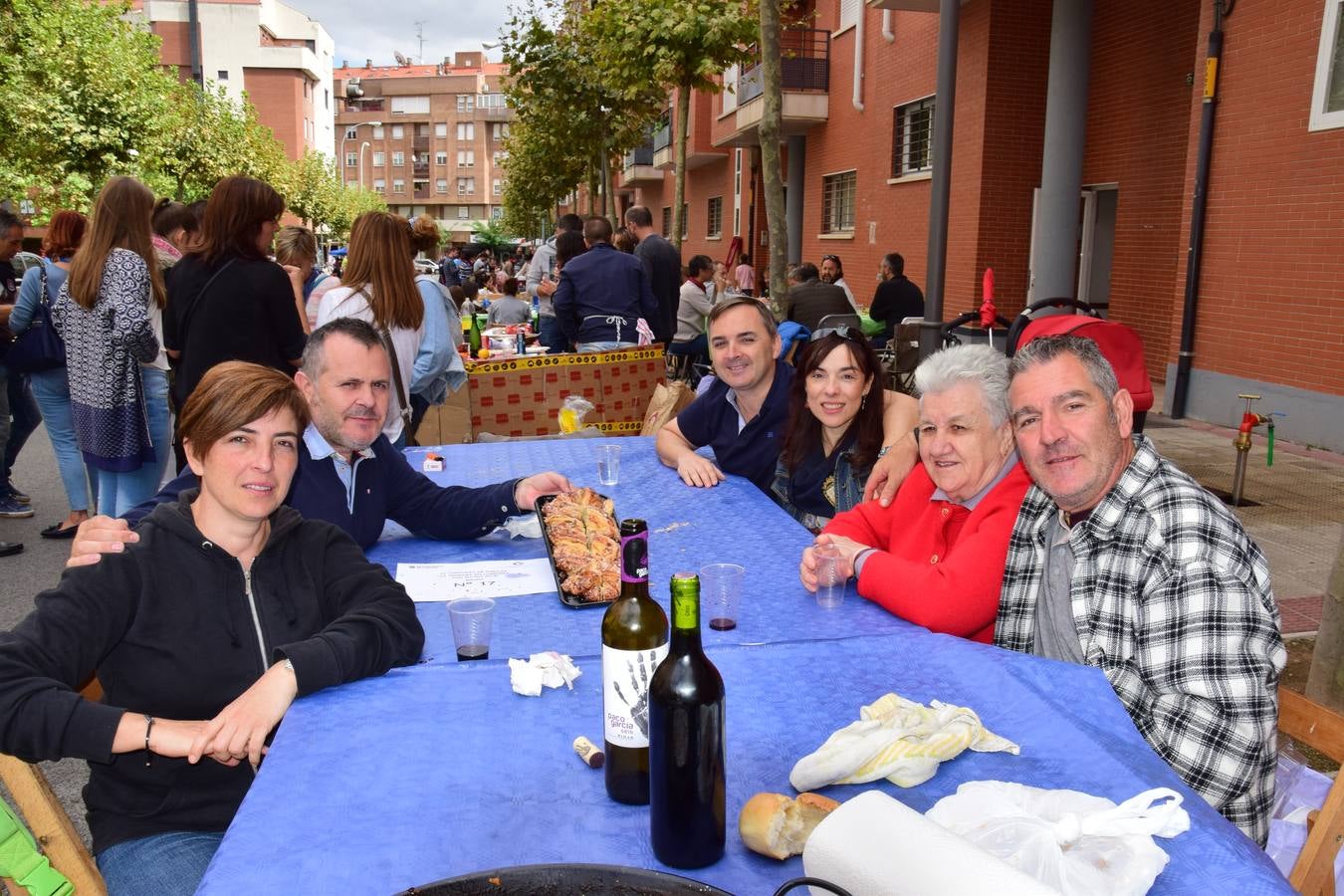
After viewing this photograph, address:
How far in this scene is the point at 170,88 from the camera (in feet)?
77.4

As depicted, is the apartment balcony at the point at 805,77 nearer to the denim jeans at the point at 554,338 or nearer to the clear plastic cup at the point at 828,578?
the denim jeans at the point at 554,338

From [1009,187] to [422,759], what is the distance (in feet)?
43.9

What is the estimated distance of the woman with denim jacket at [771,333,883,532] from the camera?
374 cm

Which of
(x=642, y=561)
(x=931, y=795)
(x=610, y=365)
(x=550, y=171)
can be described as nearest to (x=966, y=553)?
(x=931, y=795)

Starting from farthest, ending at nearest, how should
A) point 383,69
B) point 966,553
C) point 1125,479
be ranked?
1. point 383,69
2. point 966,553
3. point 1125,479

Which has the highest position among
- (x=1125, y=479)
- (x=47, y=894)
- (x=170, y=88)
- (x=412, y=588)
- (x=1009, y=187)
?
(x=170, y=88)

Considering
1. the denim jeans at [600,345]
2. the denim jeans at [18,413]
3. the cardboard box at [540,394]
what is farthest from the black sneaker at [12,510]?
the denim jeans at [600,345]

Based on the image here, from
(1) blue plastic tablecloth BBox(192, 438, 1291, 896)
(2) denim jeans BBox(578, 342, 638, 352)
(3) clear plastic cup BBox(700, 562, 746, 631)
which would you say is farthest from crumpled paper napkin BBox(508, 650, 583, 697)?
(2) denim jeans BBox(578, 342, 638, 352)

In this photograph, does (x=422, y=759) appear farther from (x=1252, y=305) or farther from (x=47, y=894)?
(x=1252, y=305)

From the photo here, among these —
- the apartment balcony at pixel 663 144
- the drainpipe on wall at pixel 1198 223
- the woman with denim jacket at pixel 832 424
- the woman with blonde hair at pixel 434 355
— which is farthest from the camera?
the apartment balcony at pixel 663 144

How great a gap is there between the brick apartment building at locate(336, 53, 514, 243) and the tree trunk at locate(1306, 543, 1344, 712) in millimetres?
104396

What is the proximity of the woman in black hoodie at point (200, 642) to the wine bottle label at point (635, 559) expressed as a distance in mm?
916

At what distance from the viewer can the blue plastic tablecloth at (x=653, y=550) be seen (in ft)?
8.13

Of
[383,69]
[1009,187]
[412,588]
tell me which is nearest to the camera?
[412,588]
